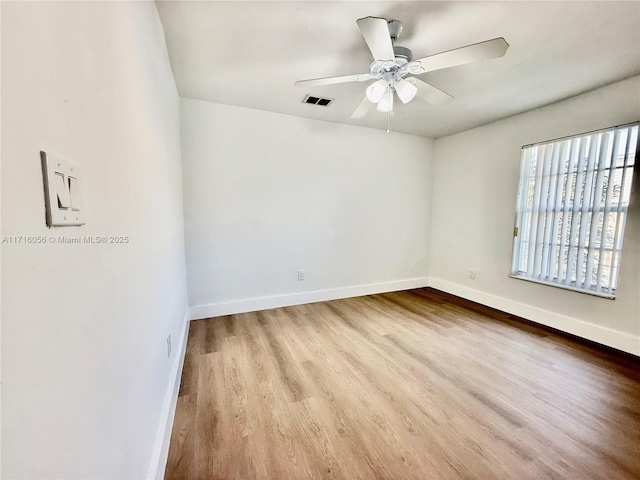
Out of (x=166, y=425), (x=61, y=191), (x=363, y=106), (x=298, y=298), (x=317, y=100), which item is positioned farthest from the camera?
(x=298, y=298)

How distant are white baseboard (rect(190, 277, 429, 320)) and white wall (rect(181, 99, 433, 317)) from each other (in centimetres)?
1

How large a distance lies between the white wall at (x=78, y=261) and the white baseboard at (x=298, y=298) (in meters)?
1.81

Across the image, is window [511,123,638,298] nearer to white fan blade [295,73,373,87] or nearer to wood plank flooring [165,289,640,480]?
wood plank flooring [165,289,640,480]

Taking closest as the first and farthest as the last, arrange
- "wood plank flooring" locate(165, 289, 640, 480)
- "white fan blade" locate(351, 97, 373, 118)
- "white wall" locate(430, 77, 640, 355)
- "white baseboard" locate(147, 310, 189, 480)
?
"white baseboard" locate(147, 310, 189, 480) → "wood plank flooring" locate(165, 289, 640, 480) → "white fan blade" locate(351, 97, 373, 118) → "white wall" locate(430, 77, 640, 355)

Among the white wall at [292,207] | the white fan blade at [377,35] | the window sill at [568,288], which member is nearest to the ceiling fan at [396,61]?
the white fan blade at [377,35]

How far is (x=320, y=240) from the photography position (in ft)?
11.2

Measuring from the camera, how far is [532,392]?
5.81 ft

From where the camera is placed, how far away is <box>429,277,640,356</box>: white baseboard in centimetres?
226

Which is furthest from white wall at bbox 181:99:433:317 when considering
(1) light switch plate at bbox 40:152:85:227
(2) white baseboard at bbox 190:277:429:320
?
(1) light switch plate at bbox 40:152:85:227

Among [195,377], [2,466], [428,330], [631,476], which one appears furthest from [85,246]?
[428,330]

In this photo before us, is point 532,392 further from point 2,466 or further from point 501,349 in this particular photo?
point 2,466

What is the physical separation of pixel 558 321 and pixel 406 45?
9.93ft

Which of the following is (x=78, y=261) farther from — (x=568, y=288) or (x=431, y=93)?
(x=568, y=288)

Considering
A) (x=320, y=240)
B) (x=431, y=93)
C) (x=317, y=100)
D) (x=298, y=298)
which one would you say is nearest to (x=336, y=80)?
(x=431, y=93)
